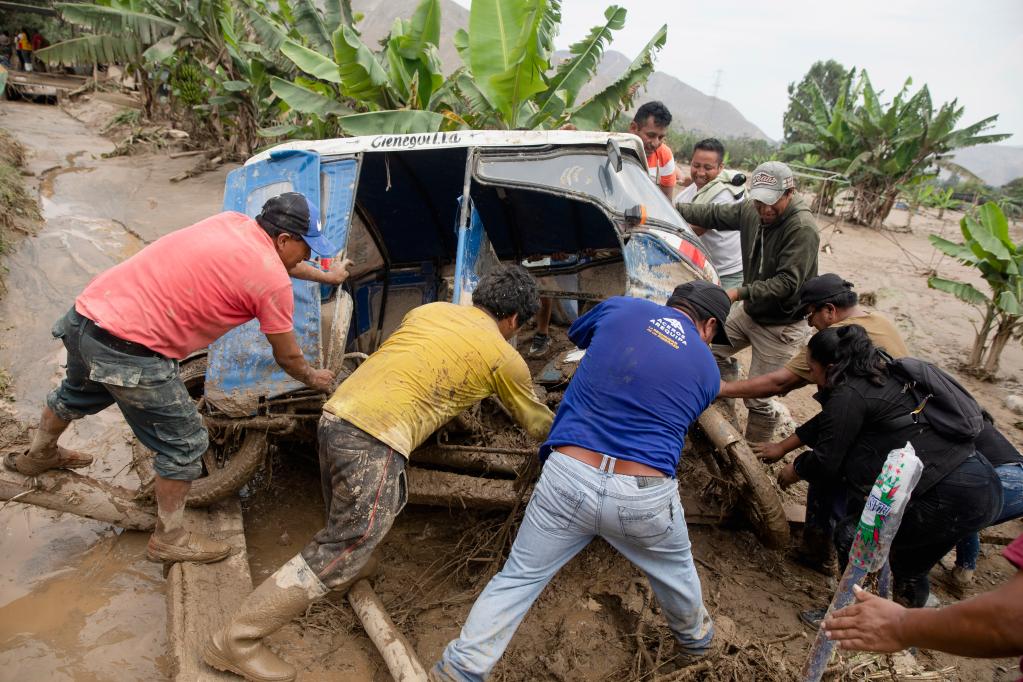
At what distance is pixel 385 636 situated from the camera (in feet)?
9.79

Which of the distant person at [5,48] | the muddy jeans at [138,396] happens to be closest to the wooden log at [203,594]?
the muddy jeans at [138,396]

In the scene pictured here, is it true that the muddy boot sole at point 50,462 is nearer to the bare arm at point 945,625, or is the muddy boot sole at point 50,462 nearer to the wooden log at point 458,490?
the wooden log at point 458,490

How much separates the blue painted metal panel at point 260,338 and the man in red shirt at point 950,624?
2797 mm

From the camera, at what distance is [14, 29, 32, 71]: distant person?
838 inches

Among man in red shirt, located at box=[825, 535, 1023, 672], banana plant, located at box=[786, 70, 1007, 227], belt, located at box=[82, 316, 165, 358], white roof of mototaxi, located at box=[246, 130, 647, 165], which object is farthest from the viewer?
banana plant, located at box=[786, 70, 1007, 227]

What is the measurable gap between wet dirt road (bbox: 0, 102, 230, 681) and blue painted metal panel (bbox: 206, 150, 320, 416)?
1174 millimetres

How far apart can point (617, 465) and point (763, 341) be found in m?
2.52

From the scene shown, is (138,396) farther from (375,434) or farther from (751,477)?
(751,477)

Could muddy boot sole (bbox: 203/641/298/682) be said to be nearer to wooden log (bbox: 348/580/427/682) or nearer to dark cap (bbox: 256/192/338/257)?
wooden log (bbox: 348/580/427/682)

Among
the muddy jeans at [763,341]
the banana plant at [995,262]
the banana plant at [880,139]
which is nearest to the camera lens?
the muddy jeans at [763,341]

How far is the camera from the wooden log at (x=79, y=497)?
11.2ft

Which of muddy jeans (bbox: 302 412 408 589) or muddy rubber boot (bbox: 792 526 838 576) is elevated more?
muddy jeans (bbox: 302 412 408 589)

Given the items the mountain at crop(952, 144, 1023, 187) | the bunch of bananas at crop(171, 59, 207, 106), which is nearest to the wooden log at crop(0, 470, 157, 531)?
the bunch of bananas at crop(171, 59, 207, 106)

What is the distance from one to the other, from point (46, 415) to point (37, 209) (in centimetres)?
615
